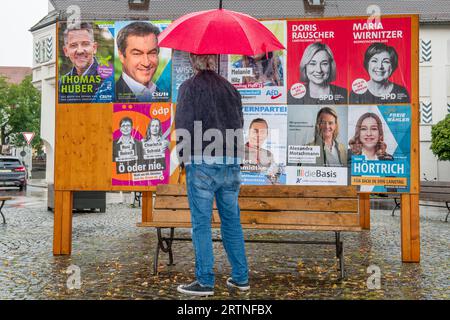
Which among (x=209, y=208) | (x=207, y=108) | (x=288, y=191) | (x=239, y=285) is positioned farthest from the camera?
(x=288, y=191)

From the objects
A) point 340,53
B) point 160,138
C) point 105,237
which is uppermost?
point 340,53

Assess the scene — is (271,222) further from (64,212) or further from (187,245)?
(64,212)

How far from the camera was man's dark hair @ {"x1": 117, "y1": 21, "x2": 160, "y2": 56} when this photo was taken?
7.16 m

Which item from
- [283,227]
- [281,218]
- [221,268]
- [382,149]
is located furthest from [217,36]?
[382,149]

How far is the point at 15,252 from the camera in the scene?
7.60m

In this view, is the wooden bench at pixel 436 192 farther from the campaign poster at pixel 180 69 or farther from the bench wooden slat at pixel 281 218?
the campaign poster at pixel 180 69

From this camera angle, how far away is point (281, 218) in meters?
6.20

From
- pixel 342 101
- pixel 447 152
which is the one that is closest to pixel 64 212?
pixel 342 101

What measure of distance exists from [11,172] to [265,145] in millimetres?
25191

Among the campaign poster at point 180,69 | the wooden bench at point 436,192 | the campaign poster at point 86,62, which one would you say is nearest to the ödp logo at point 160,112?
the campaign poster at point 180,69

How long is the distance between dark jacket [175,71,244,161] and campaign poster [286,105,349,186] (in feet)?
7.33

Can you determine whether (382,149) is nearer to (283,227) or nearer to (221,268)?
(283,227)

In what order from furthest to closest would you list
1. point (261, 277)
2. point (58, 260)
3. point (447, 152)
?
point (447, 152) < point (58, 260) < point (261, 277)
